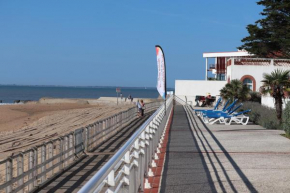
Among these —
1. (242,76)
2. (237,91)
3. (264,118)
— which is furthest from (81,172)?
(242,76)

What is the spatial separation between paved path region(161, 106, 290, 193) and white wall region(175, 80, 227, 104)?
3897 cm

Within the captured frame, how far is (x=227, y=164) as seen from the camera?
11.3 metres

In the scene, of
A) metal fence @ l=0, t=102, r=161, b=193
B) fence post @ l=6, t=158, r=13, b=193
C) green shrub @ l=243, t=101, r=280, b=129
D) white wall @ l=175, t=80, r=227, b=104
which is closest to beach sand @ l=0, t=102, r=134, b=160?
metal fence @ l=0, t=102, r=161, b=193

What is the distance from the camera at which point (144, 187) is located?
8555 mm

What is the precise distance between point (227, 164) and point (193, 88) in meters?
47.2

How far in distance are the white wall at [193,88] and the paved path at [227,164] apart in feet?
128

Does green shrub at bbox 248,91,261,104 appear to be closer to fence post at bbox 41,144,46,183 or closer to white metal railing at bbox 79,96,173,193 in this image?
fence post at bbox 41,144,46,183

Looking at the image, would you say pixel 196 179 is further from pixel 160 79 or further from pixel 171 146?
pixel 160 79

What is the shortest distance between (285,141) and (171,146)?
151 inches

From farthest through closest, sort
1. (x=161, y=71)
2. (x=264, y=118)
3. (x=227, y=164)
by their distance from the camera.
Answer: (x=264, y=118), (x=161, y=71), (x=227, y=164)

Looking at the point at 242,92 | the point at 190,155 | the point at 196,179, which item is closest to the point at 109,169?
the point at 196,179

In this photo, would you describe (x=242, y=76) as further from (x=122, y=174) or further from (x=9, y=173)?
(x=122, y=174)

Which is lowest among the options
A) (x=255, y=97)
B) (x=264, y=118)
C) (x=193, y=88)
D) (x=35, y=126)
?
(x=35, y=126)

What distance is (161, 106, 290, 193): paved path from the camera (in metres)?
8.88
